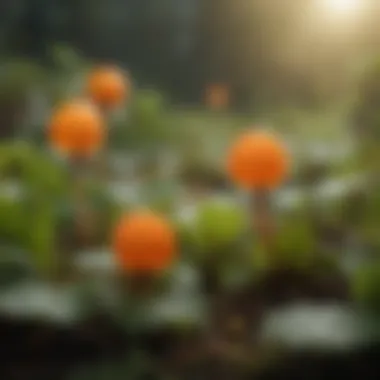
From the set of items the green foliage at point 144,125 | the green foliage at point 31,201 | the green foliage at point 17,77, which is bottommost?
the green foliage at point 31,201

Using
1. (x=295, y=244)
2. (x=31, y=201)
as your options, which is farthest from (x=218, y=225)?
(x=31, y=201)

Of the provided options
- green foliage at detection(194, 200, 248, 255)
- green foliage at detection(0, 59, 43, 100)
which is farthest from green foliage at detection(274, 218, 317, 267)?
green foliage at detection(0, 59, 43, 100)

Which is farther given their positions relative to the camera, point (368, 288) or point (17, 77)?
point (17, 77)

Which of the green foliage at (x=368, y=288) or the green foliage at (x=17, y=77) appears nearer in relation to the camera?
the green foliage at (x=368, y=288)

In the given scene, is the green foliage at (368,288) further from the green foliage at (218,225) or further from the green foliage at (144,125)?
the green foliage at (144,125)

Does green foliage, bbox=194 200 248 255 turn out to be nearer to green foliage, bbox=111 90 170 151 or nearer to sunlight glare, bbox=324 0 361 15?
green foliage, bbox=111 90 170 151

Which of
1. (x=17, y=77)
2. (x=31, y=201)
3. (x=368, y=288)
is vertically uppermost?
(x=17, y=77)

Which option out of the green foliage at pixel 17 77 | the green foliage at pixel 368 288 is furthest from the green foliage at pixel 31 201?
the green foliage at pixel 368 288

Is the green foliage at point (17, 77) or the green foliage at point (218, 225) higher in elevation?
the green foliage at point (17, 77)

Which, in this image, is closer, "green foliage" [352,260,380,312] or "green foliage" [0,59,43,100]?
"green foliage" [352,260,380,312]

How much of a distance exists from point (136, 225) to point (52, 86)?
224mm

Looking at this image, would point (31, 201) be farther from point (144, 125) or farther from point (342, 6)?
point (342, 6)

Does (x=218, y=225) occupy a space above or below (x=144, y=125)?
below

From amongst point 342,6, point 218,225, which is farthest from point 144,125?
point 342,6
